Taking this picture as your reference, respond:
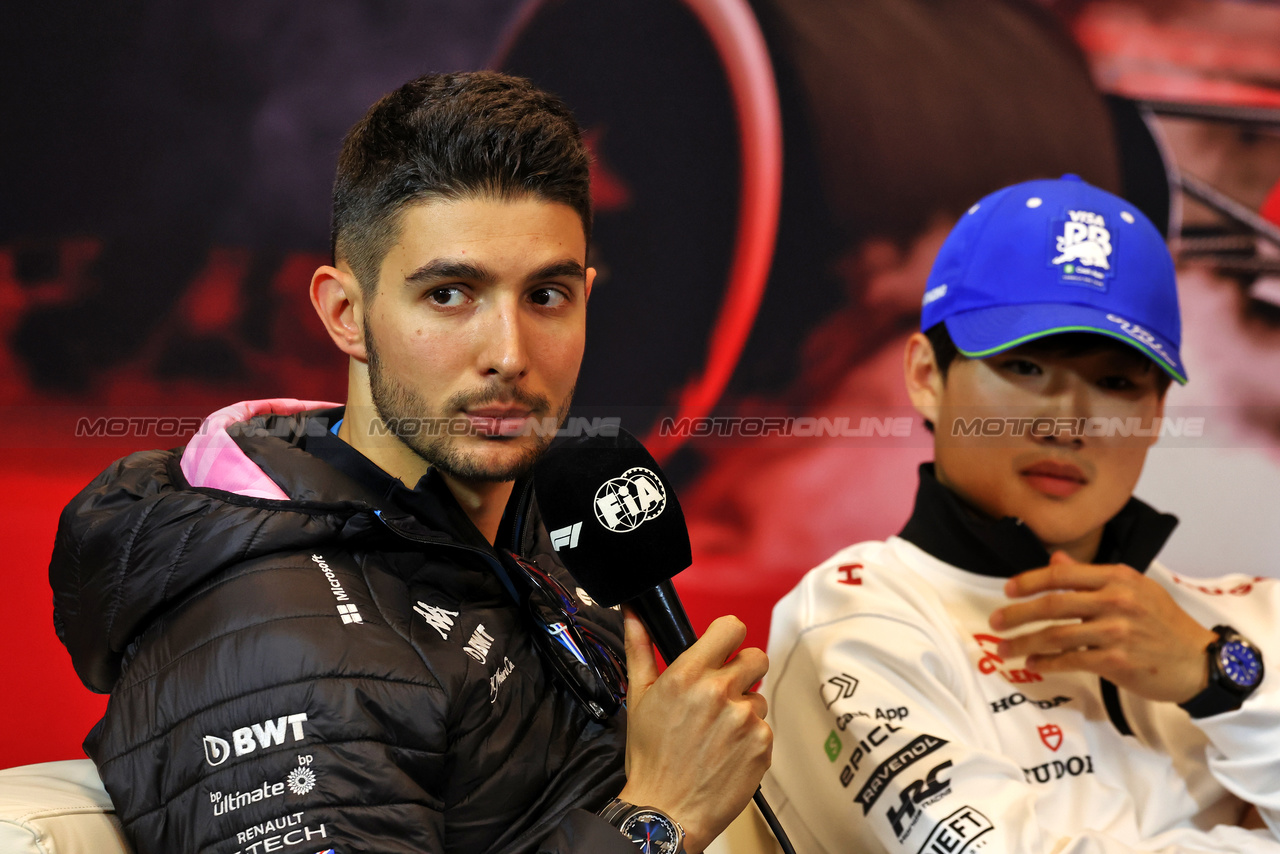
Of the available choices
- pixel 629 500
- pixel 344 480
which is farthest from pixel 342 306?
pixel 629 500

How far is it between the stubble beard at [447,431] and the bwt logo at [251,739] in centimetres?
29

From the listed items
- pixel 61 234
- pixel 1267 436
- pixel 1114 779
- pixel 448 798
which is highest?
pixel 61 234

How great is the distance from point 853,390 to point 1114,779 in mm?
966

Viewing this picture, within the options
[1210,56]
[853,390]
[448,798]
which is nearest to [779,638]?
[448,798]

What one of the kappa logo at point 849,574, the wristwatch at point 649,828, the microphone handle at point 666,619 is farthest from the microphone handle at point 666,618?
the kappa logo at point 849,574

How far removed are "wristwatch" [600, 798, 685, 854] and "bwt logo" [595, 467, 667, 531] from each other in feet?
→ 0.73

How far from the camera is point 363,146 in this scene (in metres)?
1.07

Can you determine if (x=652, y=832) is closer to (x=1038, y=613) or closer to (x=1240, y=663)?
(x=1038, y=613)

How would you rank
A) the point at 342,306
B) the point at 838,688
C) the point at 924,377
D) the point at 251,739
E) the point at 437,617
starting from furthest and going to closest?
the point at 924,377 → the point at 838,688 → the point at 342,306 → the point at 437,617 → the point at 251,739

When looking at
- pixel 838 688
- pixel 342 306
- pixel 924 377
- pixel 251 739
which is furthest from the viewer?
pixel 924 377

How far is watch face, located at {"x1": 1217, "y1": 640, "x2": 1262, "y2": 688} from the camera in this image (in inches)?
47.9

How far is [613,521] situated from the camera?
0.83 metres

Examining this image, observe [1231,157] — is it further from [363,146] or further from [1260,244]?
[363,146]

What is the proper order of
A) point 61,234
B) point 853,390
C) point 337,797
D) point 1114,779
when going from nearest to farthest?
point 337,797
point 1114,779
point 61,234
point 853,390
